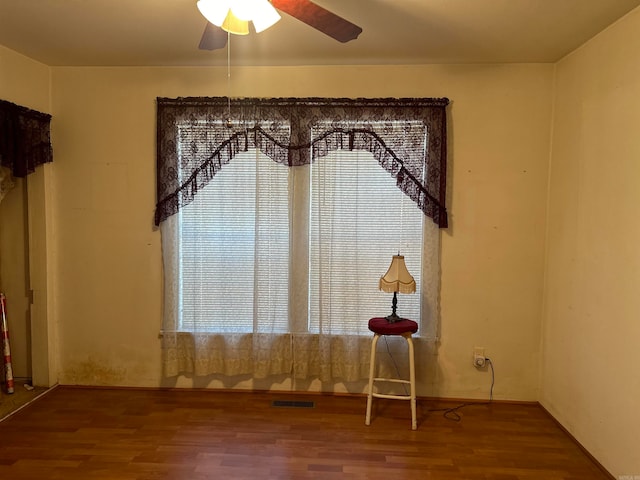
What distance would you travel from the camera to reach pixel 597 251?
2.31 m

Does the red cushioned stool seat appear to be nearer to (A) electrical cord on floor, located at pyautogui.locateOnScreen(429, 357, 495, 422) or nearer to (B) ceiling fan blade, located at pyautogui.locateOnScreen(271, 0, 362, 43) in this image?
(A) electrical cord on floor, located at pyautogui.locateOnScreen(429, 357, 495, 422)

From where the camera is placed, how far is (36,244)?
303 centimetres

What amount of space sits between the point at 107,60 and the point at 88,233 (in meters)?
1.28

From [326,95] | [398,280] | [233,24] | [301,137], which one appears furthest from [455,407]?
[233,24]

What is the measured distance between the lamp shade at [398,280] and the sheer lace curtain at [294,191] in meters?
0.27

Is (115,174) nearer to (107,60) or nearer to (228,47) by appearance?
(107,60)

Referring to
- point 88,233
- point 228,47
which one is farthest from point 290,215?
point 88,233

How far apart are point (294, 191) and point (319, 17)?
1.42m

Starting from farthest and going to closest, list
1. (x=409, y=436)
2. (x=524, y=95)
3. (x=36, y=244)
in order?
1. (x=36, y=244)
2. (x=524, y=95)
3. (x=409, y=436)

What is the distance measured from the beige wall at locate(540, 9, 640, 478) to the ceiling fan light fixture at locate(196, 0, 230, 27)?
2037mm

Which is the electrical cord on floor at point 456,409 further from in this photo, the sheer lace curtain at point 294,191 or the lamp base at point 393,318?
the lamp base at point 393,318

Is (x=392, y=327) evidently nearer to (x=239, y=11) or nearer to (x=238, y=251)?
(x=238, y=251)

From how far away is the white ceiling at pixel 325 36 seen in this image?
6.73 ft

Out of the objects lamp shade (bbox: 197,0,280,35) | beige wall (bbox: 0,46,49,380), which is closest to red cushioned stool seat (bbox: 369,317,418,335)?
lamp shade (bbox: 197,0,280,35)
